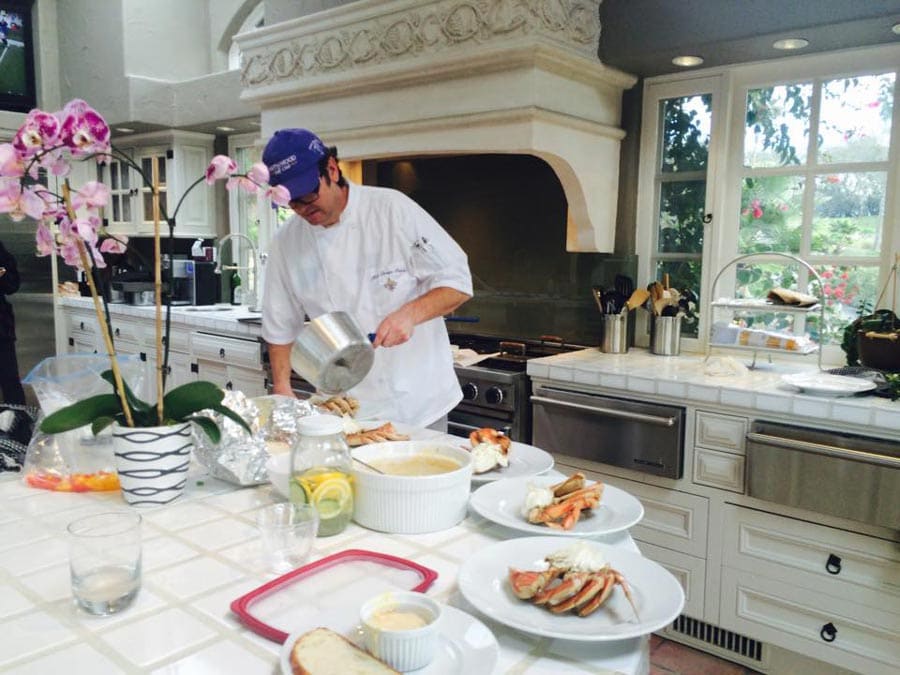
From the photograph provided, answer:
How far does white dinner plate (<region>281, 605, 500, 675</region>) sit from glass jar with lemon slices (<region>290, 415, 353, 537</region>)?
0.30 m

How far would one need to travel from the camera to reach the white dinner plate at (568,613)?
837mm

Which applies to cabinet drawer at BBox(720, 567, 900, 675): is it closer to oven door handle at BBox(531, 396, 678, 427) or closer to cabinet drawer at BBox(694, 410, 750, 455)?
cabinet drawer at BBox(694, 410, 750, 455)

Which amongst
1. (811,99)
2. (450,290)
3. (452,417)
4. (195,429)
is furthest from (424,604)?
(811,99)

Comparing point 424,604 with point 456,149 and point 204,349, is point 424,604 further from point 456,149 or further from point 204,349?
point 204,349

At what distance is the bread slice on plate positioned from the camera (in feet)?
2.43

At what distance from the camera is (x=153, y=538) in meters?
1.16

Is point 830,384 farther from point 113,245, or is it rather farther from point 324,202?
point 113,245

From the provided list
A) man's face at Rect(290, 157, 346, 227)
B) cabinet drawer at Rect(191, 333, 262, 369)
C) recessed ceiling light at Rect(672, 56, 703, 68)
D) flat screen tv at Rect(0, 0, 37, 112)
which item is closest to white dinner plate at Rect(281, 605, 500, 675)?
man's face at Rect(290, 157, 346, 227)

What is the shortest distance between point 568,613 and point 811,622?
1768 mm

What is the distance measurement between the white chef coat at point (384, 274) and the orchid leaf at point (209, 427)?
2.78 ft

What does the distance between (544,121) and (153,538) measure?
6.86 ft

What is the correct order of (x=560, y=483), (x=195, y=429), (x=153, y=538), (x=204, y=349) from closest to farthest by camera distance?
(x=153, y=538) < (x=560, y=483) < (x=195, y=429) < (x=204, y=349)

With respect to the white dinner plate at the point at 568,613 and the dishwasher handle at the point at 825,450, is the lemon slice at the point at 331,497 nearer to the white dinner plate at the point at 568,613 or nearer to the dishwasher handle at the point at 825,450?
the white dinner plate at the point at 568,613

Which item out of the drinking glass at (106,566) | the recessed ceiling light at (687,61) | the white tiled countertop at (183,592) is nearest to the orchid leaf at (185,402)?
the white tiled countertop at (183,592)
